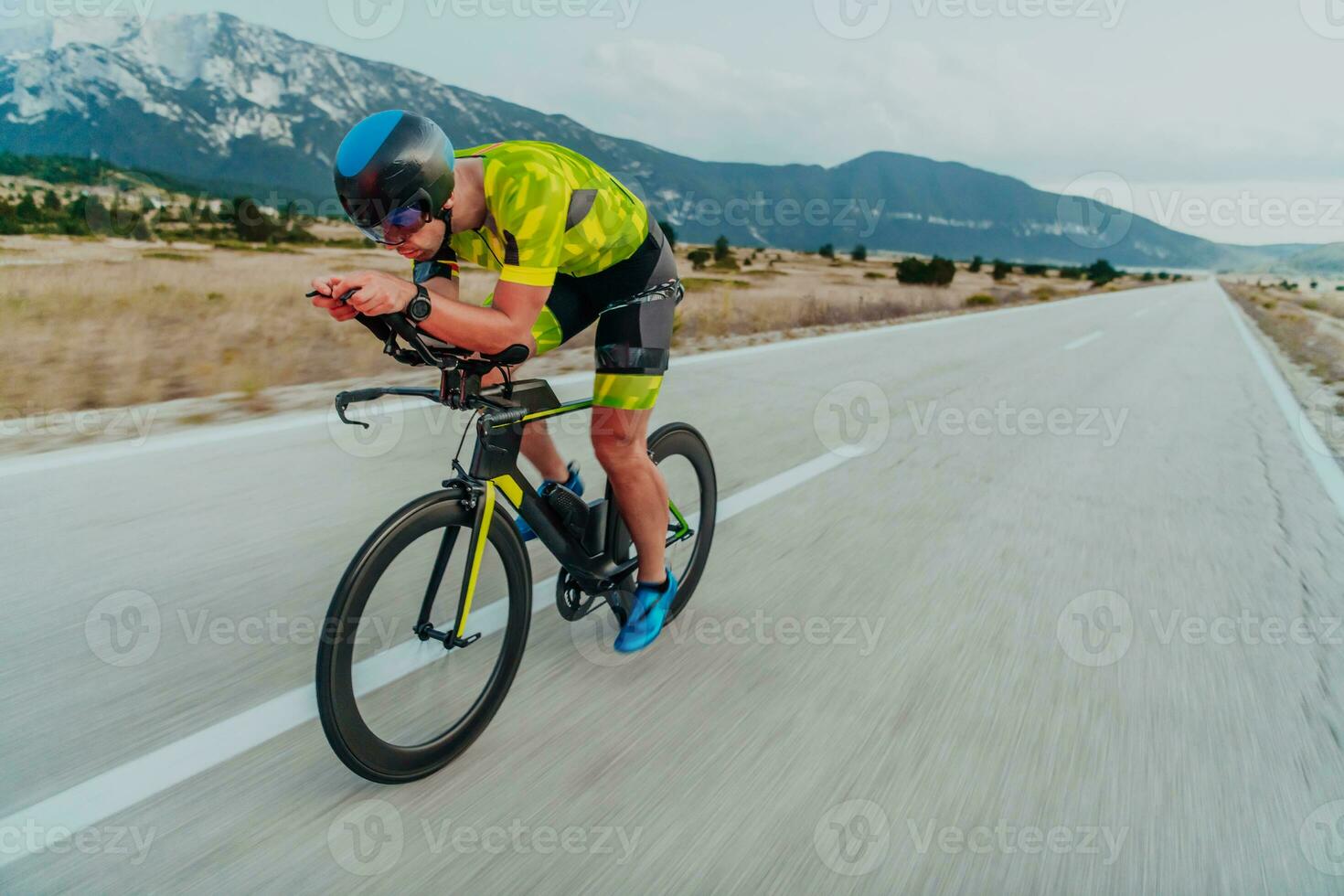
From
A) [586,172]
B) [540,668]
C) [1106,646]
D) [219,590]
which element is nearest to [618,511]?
[540,668]

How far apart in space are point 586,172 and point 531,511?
3.50 ft

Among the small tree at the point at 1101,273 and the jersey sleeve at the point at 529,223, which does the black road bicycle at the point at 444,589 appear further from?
the small tree at the point at 1101,273

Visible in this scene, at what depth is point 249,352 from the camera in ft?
26.6

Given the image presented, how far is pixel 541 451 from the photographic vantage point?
9.87 feet

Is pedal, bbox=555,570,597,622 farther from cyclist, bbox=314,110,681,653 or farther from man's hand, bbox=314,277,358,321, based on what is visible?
man's hand, bbox=314,277,358,321

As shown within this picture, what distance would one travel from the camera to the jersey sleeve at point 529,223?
2168mm
